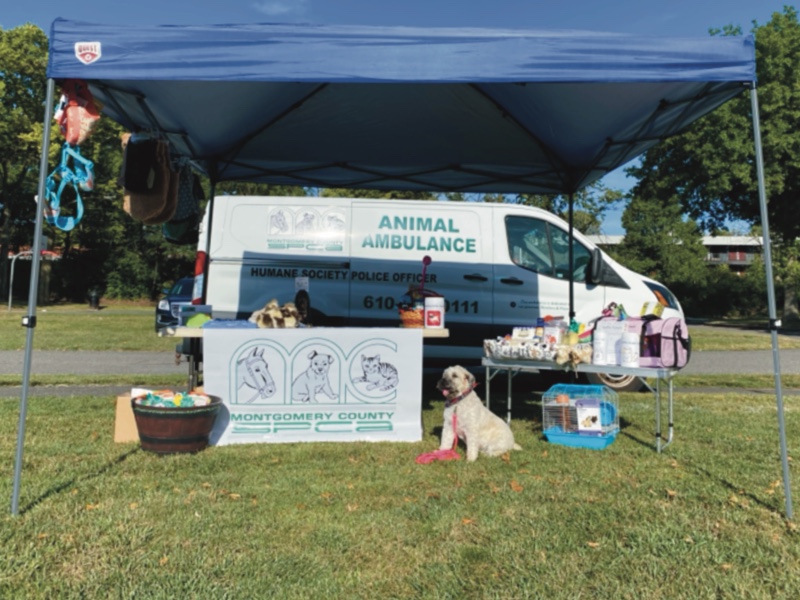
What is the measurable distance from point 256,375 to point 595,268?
4548 millimetres

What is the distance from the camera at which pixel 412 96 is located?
5289mm

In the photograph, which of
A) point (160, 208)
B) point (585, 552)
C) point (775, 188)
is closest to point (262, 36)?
point (160, 208)

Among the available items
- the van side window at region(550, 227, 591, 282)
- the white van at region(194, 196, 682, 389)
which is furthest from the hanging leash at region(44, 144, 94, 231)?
the van side window at region(550, 227, 591, 282)

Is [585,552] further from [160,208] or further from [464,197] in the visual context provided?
[464,197]

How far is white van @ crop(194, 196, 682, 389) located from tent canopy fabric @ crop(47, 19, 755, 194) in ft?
1.38

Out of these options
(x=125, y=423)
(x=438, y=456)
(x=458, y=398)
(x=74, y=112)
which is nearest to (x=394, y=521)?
(x=438, y=456)

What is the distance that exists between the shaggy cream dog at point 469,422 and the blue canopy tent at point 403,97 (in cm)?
183

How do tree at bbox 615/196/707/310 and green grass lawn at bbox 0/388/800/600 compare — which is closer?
green grass lawn at bbox 0/388/800/600

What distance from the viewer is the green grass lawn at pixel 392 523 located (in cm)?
259

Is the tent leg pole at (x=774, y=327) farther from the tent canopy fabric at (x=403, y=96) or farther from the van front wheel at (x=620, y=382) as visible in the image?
the van front wheel at (x=620, y=382)

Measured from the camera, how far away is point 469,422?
4.50 meters

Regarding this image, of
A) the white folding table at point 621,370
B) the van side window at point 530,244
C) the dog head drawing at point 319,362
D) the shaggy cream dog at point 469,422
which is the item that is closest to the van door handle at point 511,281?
the van side window at point 530,244

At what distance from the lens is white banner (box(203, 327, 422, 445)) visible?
191 inches

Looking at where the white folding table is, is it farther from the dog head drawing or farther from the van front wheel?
the van front wheel
